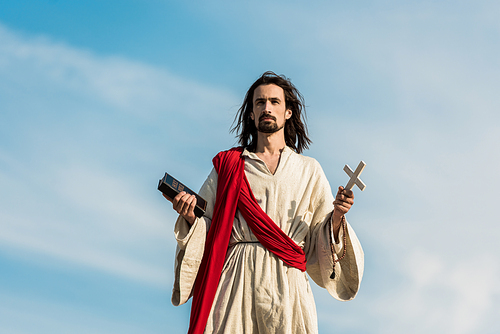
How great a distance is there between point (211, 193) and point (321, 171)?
1.50m

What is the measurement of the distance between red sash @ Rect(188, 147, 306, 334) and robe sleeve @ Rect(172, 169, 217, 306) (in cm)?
8

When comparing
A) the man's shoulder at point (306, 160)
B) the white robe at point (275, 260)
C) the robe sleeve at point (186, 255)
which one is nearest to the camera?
the white robe at point (275, 260)

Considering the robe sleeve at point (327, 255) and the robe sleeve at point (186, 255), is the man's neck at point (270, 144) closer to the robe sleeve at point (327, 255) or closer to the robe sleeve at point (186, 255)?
the robe sleeve at point (327, 255)

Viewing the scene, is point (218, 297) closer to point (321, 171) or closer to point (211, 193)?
point (211, 193)

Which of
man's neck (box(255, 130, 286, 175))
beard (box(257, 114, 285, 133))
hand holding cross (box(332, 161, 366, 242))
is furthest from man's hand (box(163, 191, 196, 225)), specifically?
hand holding cross (box(332, 161, 366, 242))

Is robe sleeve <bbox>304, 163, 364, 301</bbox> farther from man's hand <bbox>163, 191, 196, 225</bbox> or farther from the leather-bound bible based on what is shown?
man's hand <bbox>163, 191, 196, 225</bbox>

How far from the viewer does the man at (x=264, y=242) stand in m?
7.24

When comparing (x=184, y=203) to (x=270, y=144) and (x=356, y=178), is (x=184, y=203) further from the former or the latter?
(x=356, y=178)

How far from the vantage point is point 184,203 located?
24.1ft

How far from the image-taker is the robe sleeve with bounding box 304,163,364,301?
775 centimetres

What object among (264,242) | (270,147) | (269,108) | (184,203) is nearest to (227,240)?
(264,242)

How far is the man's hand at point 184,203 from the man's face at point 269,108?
1.59 m

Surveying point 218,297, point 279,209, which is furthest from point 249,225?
point 218,297

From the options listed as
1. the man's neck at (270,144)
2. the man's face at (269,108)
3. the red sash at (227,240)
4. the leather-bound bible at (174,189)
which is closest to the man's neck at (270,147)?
the man's neck at (270,144)
